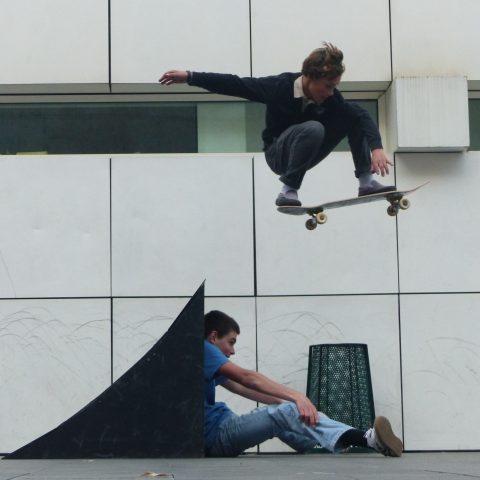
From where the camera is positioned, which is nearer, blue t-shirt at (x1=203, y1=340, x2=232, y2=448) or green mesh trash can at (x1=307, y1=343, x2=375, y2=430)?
blue t-shirt at (x1=203, y1=340, x2=232, y2=448)

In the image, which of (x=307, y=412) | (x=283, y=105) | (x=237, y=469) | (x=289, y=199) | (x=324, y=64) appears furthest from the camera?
(x=289, y=199)

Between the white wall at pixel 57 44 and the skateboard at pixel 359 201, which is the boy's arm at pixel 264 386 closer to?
the skateboard at pixel 359 201

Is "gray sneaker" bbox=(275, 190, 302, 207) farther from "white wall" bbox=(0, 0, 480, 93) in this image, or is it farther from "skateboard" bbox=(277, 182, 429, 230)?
"white wall" bbox=(0, 0, 480, 93)

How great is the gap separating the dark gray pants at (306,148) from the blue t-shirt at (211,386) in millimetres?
1531

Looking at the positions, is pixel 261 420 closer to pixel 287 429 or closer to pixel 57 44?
pixel 287 429

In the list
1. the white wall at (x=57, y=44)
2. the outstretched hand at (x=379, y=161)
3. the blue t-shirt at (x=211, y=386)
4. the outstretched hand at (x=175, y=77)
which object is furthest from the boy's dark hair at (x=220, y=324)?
the white wall at (x=57, y=44)

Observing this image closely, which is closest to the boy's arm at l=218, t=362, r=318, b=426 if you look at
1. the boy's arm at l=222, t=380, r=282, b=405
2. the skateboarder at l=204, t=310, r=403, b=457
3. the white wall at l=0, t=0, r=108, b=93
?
the skateboarder at l=204, t=310, r=403, b=457

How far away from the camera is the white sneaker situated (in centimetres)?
838

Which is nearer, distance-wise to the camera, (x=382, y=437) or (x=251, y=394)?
(x=382, y=437)

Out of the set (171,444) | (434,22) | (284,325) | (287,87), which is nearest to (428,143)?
(434,22)

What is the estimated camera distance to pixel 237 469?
7316 mm

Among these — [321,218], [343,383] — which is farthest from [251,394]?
[343,383]

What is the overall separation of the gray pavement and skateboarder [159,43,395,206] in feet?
7.43

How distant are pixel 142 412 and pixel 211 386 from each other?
21.3 inches
